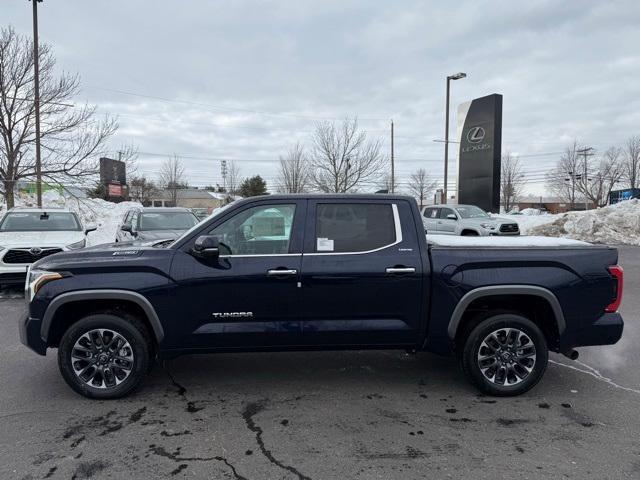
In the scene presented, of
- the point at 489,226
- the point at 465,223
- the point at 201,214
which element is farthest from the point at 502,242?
the point at 201,214

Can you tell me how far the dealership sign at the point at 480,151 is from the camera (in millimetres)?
25484

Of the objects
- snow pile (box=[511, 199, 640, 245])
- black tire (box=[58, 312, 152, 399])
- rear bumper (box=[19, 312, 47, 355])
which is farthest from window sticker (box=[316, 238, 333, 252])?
snow pile (box=[511, 199, 640, 245])

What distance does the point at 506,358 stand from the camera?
421 centimetres

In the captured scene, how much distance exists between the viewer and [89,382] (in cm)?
409

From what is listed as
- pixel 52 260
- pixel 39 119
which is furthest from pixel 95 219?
pixel 52 260

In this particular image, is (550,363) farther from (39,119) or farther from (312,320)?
(39,119)

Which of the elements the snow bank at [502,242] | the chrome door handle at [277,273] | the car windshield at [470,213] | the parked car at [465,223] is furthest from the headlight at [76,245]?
the car windshield at [470,213]

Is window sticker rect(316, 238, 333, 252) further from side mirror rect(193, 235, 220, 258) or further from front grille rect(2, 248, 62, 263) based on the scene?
front grille rect(2, 248, 62, 263)

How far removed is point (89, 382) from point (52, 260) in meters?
1.12

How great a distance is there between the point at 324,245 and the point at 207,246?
3.30 ft

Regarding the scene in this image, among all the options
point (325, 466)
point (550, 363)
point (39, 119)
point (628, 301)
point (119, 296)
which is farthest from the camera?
point (39, 119)

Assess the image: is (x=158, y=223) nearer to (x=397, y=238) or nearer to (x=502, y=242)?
(x=397, y=238)

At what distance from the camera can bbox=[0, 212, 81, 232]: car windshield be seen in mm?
9836

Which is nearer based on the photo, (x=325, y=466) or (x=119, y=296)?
(x=325, y=466)
